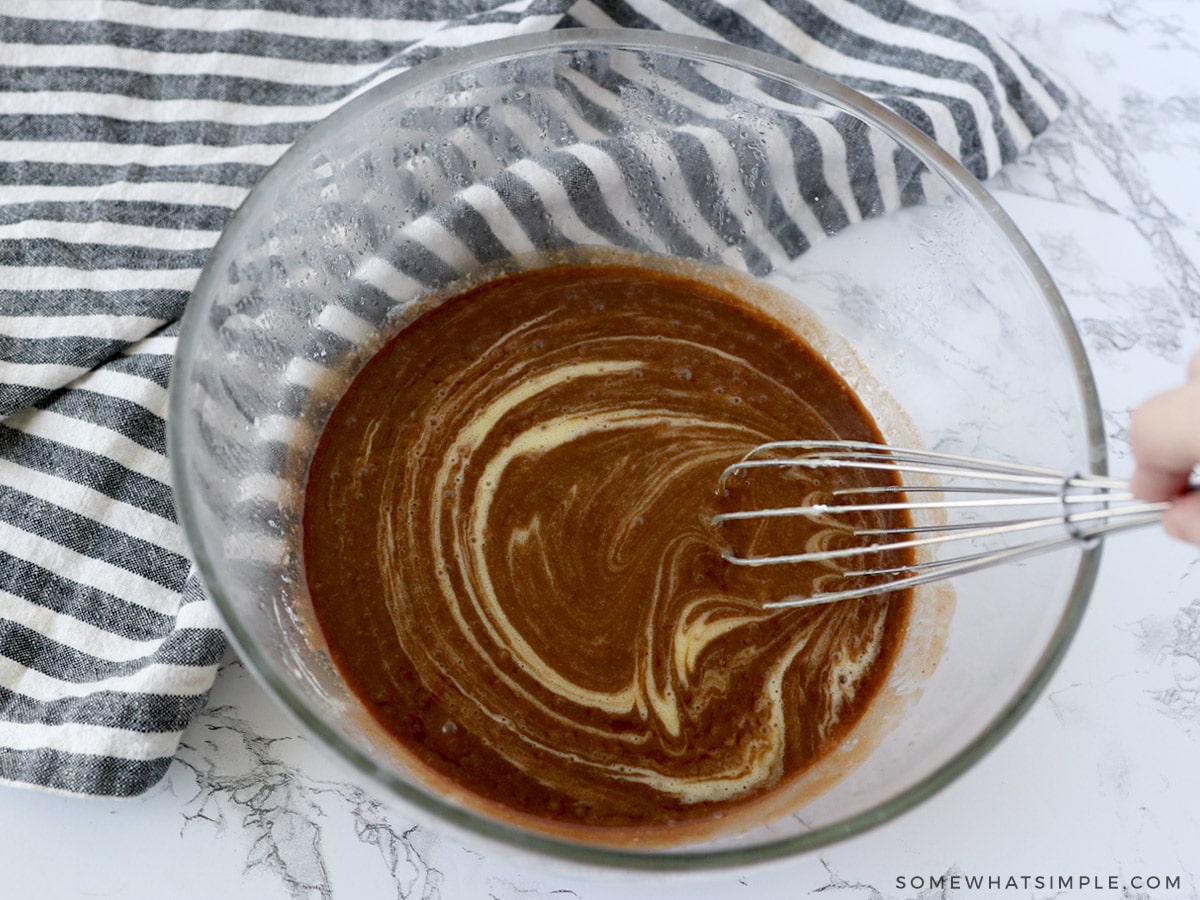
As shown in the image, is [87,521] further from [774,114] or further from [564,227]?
[774,114]

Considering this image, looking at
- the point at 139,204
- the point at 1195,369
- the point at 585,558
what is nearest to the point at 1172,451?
the point at 1195,369

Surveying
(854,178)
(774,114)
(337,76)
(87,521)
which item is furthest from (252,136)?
(854,178)

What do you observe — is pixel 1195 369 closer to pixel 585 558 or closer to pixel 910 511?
pixel 910 511

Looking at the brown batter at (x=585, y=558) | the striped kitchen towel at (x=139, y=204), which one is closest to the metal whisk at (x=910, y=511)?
the brown batter at (x=585, y=558)

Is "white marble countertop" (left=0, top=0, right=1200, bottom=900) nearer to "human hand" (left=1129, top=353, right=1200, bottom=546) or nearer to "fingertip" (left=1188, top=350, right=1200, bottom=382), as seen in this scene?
"human hand" (left=1129, top=353, right=1200, bottom=546)

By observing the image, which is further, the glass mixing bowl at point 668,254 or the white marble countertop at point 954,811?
the white marble countertop at point 954,811

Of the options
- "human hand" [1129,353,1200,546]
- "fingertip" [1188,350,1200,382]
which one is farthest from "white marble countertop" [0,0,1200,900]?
"fingertip" [1188,350,1200,382]

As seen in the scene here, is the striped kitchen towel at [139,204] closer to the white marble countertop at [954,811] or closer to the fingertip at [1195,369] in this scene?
the white marble countertop at [954,811]
